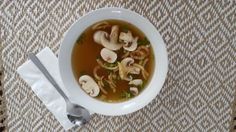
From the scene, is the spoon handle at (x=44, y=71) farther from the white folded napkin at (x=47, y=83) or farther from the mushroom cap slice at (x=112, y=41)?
the mushroom cap slice at (x=112, y=41)

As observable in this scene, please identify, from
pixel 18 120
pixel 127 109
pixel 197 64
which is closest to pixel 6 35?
pixel 18 120

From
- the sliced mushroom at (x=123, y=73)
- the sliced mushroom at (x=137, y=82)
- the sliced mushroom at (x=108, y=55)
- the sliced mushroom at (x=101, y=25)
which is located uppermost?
the sliced mushroom at (x=101, y=25)

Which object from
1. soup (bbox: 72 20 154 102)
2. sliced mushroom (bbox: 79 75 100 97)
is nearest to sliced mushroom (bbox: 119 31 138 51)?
soup (bbox: 72 20 154 102)

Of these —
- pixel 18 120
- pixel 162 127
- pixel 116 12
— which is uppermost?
pixel 116 12

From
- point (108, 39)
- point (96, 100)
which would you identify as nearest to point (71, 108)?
Result: point (96, 100)

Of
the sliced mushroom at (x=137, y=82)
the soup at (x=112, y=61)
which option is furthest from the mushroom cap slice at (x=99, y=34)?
the sliced mushroom at (x=137, y=82)

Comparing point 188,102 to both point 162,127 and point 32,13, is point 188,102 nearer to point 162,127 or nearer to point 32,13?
point 162,127

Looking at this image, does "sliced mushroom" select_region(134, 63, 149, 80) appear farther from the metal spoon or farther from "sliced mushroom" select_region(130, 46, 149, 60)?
the metal spoon
